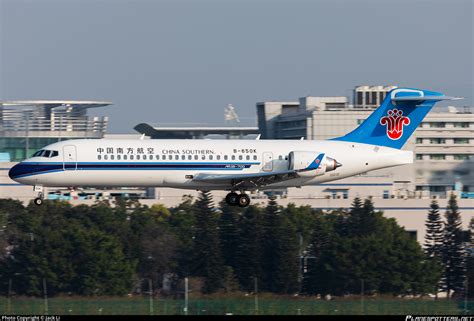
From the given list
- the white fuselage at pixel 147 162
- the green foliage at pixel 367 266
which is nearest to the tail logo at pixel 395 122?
the white fuselage at pixel 147 162

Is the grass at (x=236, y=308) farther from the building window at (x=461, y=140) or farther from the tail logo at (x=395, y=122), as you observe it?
the building window at (x=461, y=140)

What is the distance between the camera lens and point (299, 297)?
99812 mm

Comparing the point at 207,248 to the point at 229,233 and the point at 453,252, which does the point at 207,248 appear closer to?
the point at 229,233

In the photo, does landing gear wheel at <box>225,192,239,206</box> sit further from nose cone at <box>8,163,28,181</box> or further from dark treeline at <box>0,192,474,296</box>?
dark treeline at <box>0,192,474,296</box>

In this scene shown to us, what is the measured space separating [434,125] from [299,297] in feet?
352

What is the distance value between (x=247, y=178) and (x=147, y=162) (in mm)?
5588

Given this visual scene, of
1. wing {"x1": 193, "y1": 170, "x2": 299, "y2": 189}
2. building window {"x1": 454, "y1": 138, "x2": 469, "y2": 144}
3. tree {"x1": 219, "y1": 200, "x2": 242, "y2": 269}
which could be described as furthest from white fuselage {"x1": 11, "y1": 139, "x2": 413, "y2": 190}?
building window {"x1": 454, "y1": 138, "x2": 469, "y2": 144}

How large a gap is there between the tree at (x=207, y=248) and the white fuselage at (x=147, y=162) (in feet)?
143

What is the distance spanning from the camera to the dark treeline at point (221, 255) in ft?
327

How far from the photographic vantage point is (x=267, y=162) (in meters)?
56.2

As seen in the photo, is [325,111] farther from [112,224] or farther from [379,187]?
[112,224]

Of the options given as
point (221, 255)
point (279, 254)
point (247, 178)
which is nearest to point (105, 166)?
point (247, 178)

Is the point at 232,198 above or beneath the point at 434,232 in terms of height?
above

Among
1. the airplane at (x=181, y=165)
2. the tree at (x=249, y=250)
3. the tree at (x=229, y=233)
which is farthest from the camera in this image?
the tree at (x=229, y=233)
